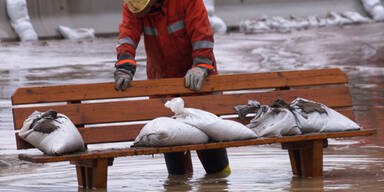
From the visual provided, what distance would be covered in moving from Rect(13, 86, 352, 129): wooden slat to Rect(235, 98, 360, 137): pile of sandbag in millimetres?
326

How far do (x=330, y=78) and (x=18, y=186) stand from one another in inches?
90.7

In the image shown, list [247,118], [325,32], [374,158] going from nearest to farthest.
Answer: [247,118], [374,158], [325,32]

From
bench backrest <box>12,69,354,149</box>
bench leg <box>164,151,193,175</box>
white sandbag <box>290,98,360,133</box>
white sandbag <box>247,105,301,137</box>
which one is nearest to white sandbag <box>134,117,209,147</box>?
white sandbag <box>247,105,301,137</box>

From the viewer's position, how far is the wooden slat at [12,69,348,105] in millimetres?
4852

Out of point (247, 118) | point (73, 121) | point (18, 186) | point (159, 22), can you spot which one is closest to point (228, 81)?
point (247, 118)

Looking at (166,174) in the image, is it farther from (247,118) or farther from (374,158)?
(374,158)

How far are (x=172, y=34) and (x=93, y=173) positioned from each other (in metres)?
1.22

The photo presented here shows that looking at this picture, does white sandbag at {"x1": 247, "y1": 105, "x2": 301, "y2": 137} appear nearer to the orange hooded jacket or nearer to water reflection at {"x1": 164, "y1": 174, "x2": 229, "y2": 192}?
water reflection at {"x1": 164, "y1": 174, "x2": 229, "y2": 192}

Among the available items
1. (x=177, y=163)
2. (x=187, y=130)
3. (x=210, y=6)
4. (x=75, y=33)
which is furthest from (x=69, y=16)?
(x=187, y=130)

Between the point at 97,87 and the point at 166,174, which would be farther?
the point at 166,174

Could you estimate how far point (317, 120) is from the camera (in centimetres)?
477

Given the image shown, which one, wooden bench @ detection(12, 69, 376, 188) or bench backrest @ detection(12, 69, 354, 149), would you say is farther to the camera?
bench backrest @ detection(12, 69, 354, 149)

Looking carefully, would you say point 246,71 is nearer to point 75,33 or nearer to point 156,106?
point 75,33

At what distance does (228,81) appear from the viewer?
5.23 metres
